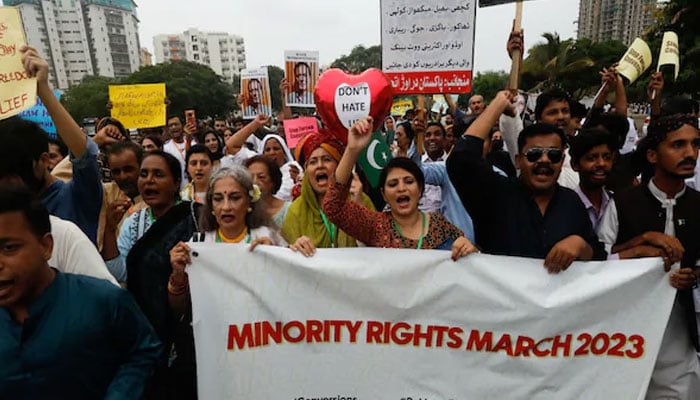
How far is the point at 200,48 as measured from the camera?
4884 inches

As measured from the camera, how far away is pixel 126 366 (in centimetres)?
166

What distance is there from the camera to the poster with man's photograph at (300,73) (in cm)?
618

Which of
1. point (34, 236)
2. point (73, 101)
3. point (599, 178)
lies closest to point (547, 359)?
point (599, 178)

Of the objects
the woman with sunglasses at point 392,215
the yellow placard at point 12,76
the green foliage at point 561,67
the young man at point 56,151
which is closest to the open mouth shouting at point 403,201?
the woman with sunglasses at point 392,215

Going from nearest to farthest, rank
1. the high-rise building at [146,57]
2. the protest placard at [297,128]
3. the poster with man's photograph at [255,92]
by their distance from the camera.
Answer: the protest placard at [297,128] < the poster with man's photograph at [255,92] < the high-rise building at [146,57]

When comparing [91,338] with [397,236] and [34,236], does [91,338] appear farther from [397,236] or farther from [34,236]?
[397,236]

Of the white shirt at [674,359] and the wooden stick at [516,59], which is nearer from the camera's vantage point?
the white shirt at [674,359]

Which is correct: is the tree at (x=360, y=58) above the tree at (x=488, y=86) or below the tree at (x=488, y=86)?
above

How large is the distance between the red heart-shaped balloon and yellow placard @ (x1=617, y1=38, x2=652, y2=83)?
243 centimetres

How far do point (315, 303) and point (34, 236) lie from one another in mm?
1243

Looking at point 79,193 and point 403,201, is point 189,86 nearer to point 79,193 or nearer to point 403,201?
point 79,193

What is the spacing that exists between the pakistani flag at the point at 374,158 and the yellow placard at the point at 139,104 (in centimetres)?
544

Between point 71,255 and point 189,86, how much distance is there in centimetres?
5312

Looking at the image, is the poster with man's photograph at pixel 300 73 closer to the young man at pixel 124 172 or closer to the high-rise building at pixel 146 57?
the young man at pixel 124 172
